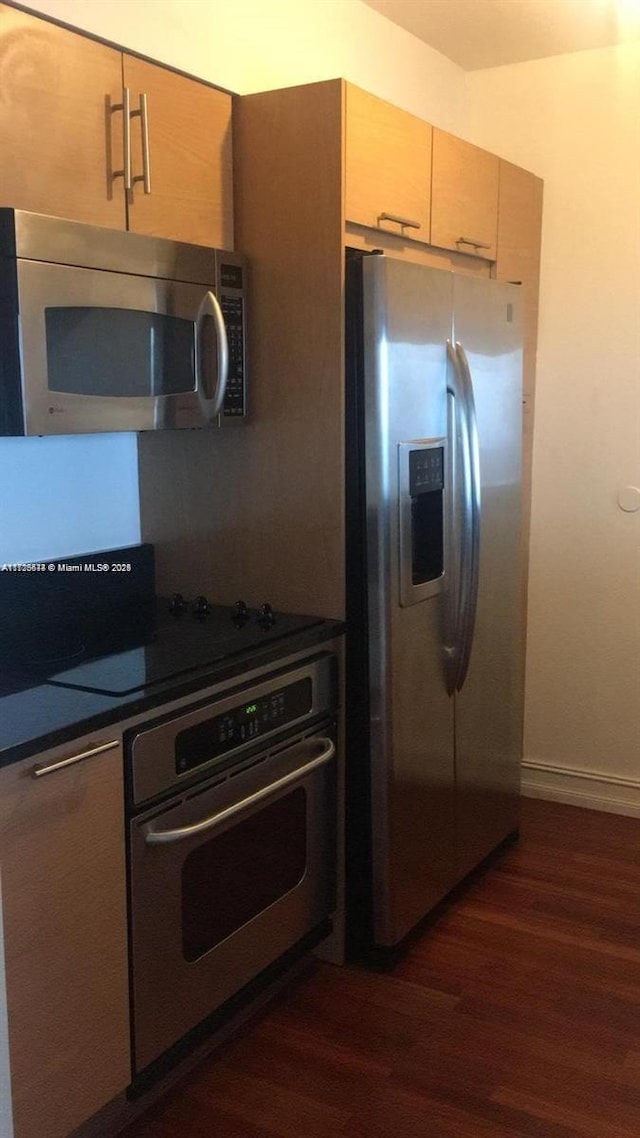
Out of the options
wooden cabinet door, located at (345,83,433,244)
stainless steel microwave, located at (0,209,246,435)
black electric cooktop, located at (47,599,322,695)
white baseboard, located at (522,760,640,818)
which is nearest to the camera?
stainless steel microwave, located at (0,209,246,435)

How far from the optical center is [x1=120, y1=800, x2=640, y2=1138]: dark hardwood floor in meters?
2.03

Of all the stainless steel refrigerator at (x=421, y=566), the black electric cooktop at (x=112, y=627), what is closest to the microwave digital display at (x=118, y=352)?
the stainless steel refrigerator at (x=421, y=566)

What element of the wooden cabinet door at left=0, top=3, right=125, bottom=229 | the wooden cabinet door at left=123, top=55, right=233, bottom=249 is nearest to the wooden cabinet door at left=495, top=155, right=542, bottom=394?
the wooden cabinet door at left=123, top=55, right=233, bottom=249

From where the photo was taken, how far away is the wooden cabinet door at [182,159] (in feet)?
6.93

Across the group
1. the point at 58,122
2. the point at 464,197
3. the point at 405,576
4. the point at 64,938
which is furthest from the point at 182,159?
the point at 64,938

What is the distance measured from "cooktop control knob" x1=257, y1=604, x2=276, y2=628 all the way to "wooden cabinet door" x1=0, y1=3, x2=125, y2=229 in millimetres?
870

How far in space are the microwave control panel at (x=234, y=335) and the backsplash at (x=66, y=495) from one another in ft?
1.13

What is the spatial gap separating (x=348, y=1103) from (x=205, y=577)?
1211 mm

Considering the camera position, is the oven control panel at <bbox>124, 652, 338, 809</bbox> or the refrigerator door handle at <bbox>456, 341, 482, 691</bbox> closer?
the oven control panel at <bbox>124, 652, 338, 809</bbox>

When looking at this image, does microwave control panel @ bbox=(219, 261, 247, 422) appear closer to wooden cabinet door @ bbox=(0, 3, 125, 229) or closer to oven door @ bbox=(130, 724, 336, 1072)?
wooden cabinet door @ bbox=(0, 3, 125, 229)

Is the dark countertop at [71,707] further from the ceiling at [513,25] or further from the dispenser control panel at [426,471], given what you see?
the ceiling at [513,25]

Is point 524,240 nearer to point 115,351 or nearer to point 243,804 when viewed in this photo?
point 115,351

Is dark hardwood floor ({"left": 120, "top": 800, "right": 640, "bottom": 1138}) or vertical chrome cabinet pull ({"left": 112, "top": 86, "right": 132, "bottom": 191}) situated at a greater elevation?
vertical chrome cabinet pull ({"left": 112, "top": 86, "right": 132, "bottom": 191})

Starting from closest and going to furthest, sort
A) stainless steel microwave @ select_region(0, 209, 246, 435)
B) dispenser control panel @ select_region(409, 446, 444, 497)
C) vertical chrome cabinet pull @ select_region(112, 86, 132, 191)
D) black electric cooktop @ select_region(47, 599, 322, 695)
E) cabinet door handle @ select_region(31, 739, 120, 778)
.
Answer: cabinet door handle @ select_region(31, 739, 120, 778) < stainless steel microwave @ select_region(0, 209, 246, 435) < black electric cooktop @ select_region(47, 599, 322, 695) < vertical chrome cabinet pull @ select_region(112, 86, 132, 191) < dispenser control panel @ select_region(409, 446, 444, 497)
